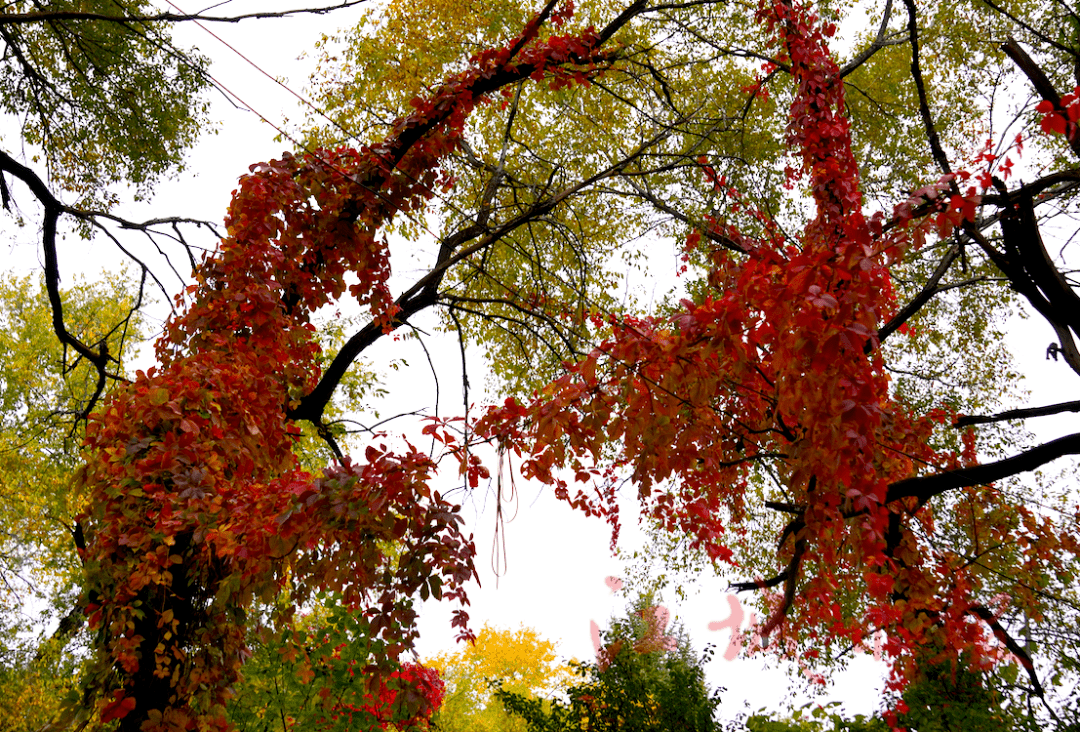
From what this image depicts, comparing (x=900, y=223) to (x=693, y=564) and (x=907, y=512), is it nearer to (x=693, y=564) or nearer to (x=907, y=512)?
(x=907, y=512)

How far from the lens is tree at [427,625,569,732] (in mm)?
17538

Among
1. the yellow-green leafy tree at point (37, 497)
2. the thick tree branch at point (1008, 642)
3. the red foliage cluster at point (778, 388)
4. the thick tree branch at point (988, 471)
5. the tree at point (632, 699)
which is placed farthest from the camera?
the yellow-green leafy tree at point (37, 497)

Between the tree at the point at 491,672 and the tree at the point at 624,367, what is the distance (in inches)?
428

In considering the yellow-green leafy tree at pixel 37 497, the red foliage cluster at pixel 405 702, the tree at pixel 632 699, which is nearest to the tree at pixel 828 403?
the red foliage cluster at pixel 405 702

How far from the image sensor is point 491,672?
19.3m

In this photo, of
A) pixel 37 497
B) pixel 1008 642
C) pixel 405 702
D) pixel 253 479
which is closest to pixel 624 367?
pixel 405 702

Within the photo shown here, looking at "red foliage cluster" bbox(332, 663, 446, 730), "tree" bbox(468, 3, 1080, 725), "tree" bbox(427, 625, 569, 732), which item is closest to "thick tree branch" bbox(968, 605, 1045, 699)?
"tree" bbox(468, 3, 1080, 725)

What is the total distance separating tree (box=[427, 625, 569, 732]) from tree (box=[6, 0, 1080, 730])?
10872 mm

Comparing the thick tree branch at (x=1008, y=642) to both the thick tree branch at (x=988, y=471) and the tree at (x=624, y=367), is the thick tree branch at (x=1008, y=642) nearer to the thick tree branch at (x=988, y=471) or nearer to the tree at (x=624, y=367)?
the tree at (x=624, y=367)

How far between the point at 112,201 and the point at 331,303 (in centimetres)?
257

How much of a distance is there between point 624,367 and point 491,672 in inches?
732

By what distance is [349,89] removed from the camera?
8.38 metres

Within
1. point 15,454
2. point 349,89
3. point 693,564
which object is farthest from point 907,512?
point 15,454

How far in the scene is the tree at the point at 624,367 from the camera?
96.2 inches
